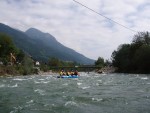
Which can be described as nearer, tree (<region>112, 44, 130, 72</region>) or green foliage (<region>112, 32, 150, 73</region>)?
green foliage (<region>112, 32, 150, 73</region>)

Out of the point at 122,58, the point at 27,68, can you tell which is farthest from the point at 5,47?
the point at 122,58

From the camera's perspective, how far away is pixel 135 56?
111m

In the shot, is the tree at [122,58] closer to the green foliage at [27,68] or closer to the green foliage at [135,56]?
the green foliage at [135,56]

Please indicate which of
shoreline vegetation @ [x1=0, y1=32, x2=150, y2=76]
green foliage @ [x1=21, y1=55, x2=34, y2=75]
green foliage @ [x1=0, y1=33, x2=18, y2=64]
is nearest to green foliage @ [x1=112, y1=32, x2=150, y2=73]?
shoreline vegetation @ [x1=0, y1=32, x2=150, y2=76]

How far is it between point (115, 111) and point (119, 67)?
365 ft

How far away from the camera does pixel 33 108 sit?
1984cm

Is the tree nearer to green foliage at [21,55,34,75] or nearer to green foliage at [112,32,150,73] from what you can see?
green foliage at [112,32,150,73]

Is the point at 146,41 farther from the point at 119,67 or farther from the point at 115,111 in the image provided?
the point at 115,111

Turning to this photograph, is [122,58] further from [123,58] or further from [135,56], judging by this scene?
[135,56]

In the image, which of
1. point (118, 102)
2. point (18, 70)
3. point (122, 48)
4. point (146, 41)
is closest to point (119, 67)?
point (122, 48)

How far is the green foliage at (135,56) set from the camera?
341 feet

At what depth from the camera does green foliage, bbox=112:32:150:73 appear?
341ft

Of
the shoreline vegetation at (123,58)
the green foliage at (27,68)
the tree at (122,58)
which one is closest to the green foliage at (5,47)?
the shoreline vegetation at (123,58)

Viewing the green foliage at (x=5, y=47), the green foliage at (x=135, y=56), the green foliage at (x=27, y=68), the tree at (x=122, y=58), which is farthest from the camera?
the tree at (x=122, y=58)
